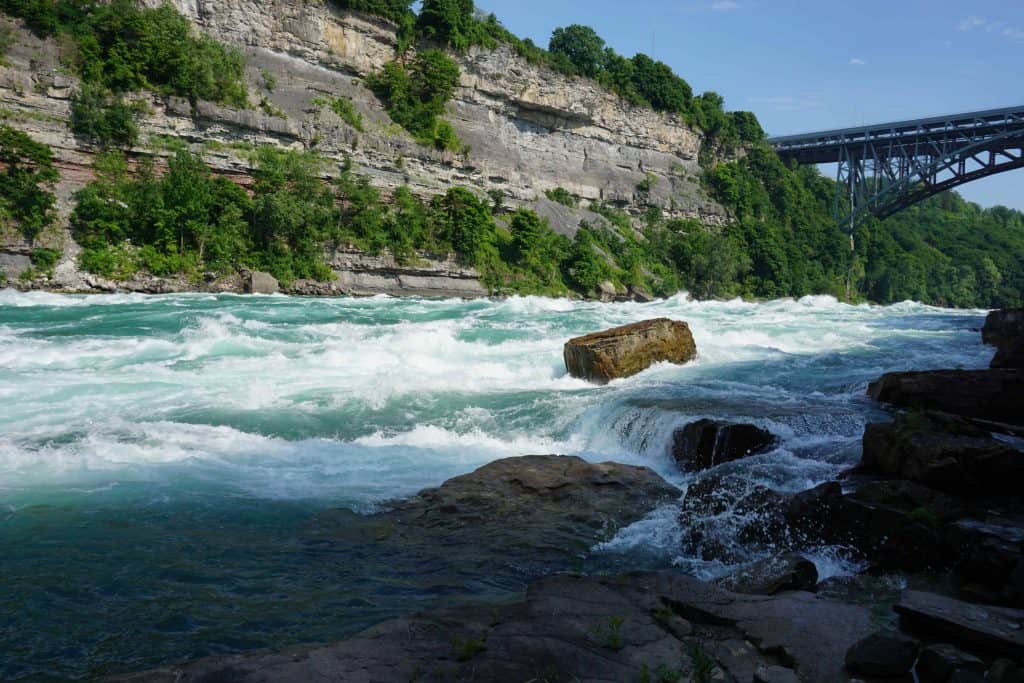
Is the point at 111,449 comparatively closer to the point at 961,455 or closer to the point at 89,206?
the point at 961,455

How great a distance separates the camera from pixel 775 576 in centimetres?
462

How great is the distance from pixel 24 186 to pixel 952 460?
104ft

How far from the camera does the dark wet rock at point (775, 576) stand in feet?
14.9

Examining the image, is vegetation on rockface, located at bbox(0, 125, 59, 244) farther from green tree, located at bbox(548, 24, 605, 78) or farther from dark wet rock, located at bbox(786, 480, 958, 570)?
green tree, located at bbox(548, 24, 605, 78)

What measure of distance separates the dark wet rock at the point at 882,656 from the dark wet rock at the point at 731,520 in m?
1.94

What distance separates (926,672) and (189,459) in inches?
299

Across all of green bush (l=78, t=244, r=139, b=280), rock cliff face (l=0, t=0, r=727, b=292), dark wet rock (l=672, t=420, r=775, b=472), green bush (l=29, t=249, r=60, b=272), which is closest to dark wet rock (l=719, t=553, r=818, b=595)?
dark wet rock (l=672, t=420, r=775, b=472)

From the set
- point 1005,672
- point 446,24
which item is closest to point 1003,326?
point 1005,672

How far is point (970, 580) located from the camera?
4.39 m

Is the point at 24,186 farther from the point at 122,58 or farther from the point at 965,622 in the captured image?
the point at 965,622

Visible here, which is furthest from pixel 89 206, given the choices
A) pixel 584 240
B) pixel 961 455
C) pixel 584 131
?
pixel 584 131

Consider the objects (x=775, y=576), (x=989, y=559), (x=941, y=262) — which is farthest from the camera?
(x=941, y=262)

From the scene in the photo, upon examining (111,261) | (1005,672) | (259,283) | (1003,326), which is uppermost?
(1003,326)

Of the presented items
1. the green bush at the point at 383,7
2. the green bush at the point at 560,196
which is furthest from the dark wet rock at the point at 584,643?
the green bush at the point at 560,196
